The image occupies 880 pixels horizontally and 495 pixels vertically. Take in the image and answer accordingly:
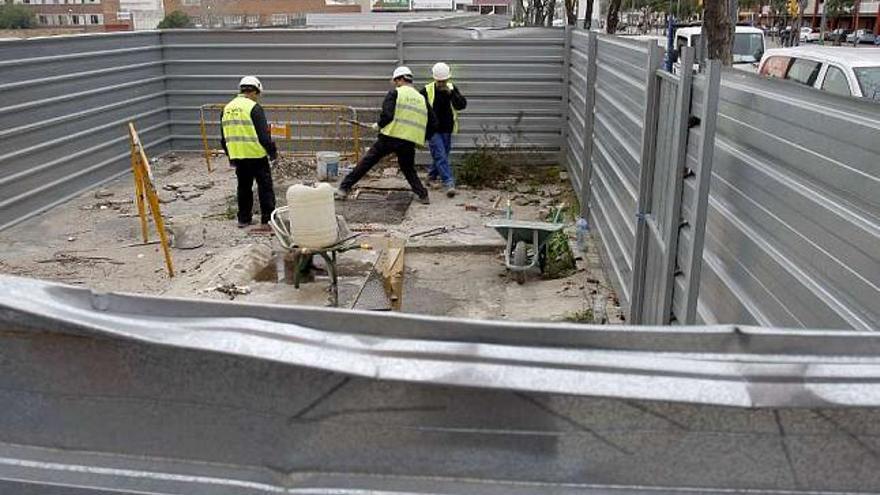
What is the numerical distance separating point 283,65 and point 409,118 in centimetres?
366

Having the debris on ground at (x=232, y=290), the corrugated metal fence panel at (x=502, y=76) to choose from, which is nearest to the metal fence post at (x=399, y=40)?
the corrugated metal fence panel at (x=502, y=76)

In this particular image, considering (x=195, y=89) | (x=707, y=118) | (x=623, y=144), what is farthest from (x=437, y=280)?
(x=195, y=89)

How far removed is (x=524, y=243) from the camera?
7.47 meters

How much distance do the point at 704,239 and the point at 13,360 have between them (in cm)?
322

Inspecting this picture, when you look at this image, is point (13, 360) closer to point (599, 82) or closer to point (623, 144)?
point (623, 144)

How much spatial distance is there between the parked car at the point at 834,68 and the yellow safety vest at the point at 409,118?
4138 millimetres

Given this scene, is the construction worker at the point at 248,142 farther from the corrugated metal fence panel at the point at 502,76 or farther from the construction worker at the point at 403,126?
the corrugated metal fence panel at the point at 502,76

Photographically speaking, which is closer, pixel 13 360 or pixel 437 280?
pixel 13 360

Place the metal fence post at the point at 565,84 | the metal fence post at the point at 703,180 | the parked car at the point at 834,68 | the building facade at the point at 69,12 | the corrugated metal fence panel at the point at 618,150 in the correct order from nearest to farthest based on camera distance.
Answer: the metal fence post at the point at 703,180
the corrugated metal fence panel at the point at 618,150
the parked car at the point at 834,68
the metal fence post at the point at 565,84
the building facade at the point at 69,12

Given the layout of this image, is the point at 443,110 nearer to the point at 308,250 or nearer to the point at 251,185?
the point at 251,185

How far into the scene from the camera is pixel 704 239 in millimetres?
3947

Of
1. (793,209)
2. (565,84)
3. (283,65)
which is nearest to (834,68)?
(565,84)

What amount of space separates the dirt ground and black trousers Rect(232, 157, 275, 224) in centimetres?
26

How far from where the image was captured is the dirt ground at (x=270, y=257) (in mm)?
6930
